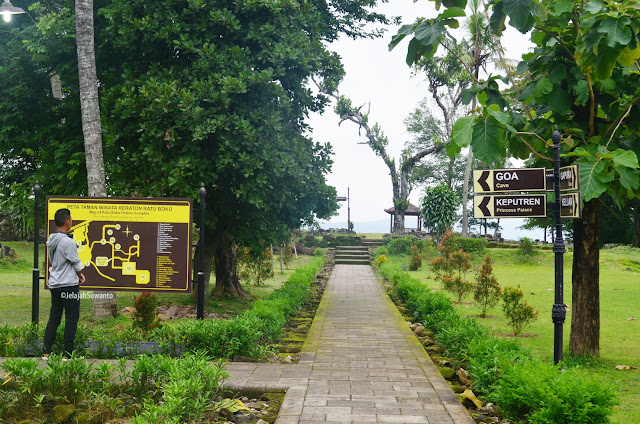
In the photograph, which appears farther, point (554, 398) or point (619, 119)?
point (619, 119)

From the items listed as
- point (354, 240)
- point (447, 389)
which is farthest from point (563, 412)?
point (354, 240)

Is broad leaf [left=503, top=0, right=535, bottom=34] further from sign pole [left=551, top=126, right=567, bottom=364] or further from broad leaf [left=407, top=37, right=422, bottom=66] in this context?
sign pole [left=551, top=126, right=567, bottom=364]

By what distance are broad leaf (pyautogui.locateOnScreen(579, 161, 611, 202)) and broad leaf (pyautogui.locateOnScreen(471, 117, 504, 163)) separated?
119 centimetres

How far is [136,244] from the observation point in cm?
751

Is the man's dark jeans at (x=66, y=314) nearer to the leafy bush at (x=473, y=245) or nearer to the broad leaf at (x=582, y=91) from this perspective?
the broad leaf at (x=582, y=91)

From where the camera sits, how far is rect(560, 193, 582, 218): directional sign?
5363 millimetres

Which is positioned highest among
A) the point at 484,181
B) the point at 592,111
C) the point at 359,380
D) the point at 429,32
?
the point at 429,32

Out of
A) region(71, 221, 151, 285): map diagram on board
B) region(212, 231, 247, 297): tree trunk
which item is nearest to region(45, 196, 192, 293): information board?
region(71, 221, 151, 285): map diagram on board

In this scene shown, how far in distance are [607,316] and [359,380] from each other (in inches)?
292

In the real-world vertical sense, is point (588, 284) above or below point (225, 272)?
above

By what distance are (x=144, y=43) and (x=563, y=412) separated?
9.88 metres

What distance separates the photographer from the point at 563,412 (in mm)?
3820

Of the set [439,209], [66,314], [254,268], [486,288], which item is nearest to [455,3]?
[66,314]

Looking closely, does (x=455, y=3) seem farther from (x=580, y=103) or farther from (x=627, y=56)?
(x=580, y=103)
